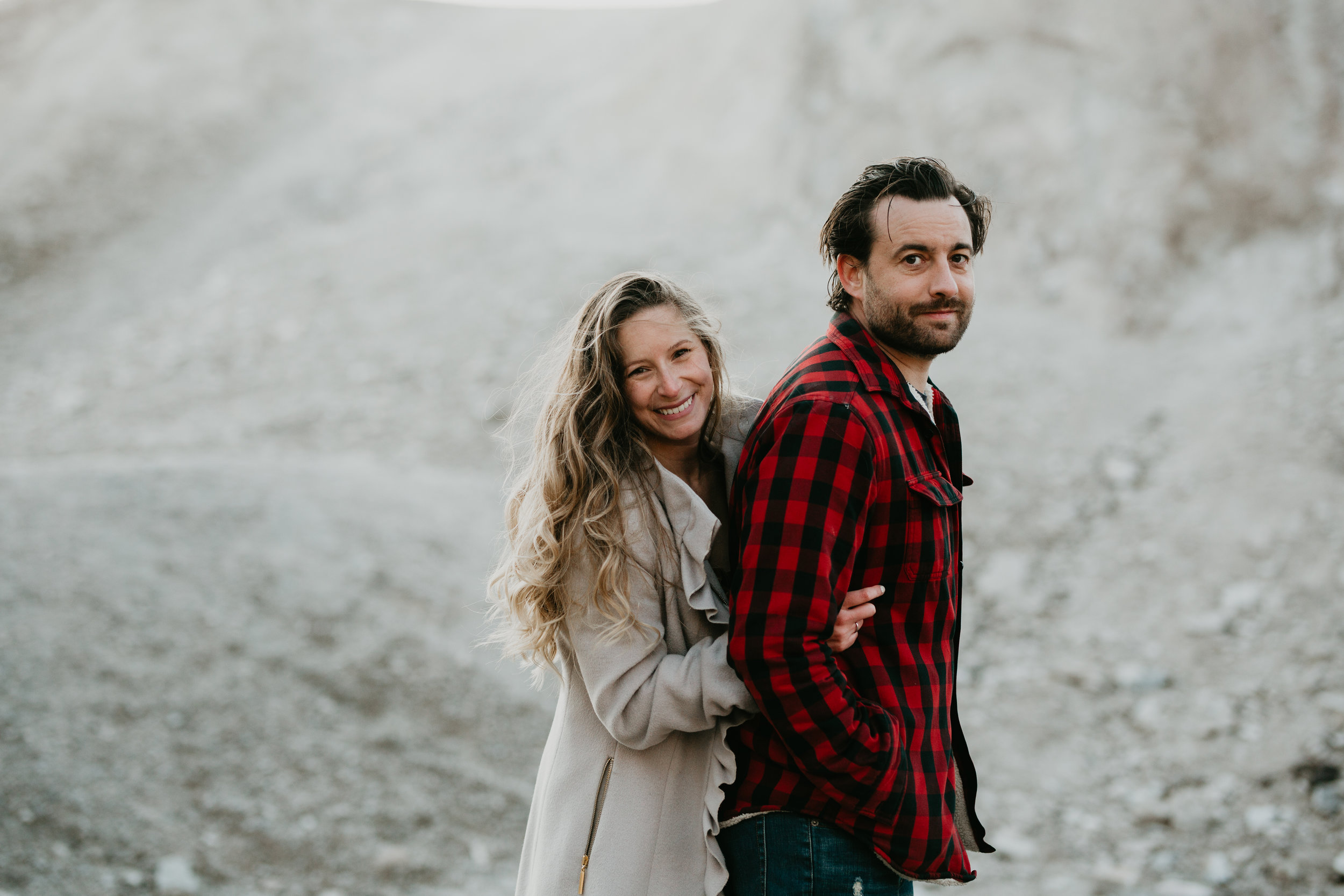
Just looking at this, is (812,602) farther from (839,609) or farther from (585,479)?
(585,479)

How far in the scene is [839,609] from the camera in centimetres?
197


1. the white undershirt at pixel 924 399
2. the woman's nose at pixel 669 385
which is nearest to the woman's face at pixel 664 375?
the woman's nose at pixel 669 385

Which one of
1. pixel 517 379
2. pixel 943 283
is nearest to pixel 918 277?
pixel 943 283

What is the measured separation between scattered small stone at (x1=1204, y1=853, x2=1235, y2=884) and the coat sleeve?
3.55 m

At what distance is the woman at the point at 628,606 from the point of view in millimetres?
2068

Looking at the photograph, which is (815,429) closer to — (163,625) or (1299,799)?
(1299,799)

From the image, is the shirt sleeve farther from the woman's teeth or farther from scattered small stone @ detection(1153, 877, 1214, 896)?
scattered small stone @ detection(1153, 877, 1214, 896)

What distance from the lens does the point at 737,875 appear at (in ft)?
6.79

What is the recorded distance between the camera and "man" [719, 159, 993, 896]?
6.25 ft

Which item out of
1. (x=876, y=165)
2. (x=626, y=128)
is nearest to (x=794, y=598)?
(x=876, y=165)

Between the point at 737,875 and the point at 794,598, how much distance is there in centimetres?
67

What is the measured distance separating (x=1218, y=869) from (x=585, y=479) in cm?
398

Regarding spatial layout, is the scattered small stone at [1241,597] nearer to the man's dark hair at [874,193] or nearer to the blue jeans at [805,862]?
the man's dark hair at [874,193]

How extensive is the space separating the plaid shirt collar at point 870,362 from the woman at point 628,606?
0.35 meters
